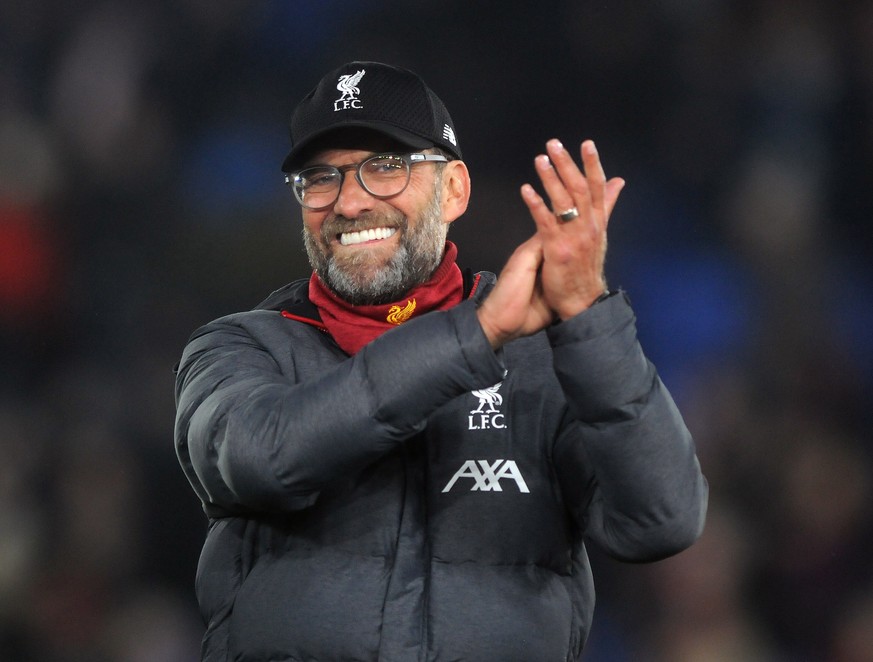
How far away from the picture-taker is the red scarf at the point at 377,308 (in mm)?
1540

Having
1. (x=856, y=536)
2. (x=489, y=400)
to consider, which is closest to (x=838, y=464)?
(x=856, y=536)

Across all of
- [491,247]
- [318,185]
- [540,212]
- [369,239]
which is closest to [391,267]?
[369,239]

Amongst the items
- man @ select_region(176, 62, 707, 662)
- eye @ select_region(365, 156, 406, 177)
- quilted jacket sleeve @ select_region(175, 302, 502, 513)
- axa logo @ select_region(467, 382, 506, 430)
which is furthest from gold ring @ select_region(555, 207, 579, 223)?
eye @ select_region(365, 156, 406, 177)

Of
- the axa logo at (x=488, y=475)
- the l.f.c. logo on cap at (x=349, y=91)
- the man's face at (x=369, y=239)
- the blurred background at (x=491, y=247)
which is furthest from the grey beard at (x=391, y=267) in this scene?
the blurred background at (x=491, y=247)

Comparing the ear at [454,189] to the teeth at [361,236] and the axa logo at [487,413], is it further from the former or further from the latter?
the axa logo at [487,413]

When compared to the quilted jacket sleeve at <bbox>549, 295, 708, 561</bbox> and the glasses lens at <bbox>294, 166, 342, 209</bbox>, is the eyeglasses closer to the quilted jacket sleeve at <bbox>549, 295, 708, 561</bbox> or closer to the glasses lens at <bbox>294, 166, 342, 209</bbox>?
the glasses lens at <bbox>294, 166, 342, 209</bbox>

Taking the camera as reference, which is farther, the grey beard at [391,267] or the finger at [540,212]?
the grey beard at [391,267]

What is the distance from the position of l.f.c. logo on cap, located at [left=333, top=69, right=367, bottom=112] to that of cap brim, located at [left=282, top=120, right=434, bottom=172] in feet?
0.12

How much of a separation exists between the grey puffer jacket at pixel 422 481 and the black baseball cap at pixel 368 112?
233 millimetres

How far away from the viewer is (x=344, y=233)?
1593 millimetres

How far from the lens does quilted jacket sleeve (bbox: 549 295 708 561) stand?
47.8 inches

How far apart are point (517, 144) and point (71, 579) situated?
4.70ft

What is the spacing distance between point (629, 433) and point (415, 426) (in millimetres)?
222

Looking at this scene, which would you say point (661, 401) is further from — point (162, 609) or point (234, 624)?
point (162, 609)
